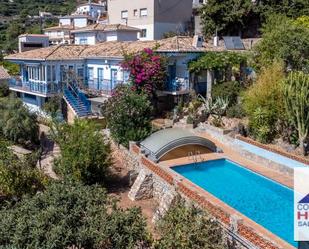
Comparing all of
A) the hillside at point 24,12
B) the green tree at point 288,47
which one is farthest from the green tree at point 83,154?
the hillside at point 24,12

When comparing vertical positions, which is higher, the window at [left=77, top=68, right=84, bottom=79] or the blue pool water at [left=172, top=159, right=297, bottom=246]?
the window at [left=77, top=68, right=84, bottom=79]

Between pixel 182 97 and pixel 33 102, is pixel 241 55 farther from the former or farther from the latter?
pixel 33 102

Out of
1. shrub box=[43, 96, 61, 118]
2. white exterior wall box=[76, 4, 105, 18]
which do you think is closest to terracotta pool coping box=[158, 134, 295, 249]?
shrub box=[43, 96, 61, 118]

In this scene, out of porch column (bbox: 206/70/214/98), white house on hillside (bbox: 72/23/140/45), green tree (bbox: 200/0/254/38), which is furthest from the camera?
green tree (bbox: 200/0/254/38)

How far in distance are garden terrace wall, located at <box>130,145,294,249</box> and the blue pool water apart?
201cm

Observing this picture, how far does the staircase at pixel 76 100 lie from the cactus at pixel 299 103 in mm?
18441

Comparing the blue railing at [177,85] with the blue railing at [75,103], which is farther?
the blue railing at [75,103]

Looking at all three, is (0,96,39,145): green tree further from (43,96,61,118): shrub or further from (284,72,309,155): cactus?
(284,72,309,155): cactus

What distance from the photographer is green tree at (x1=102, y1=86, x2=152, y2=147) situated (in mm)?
25725

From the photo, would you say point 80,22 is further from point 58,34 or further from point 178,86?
point 178,86

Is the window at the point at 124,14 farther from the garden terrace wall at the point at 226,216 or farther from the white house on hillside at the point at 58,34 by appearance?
the garden terrace wall at the point at 226,216

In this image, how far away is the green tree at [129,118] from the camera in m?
25.7

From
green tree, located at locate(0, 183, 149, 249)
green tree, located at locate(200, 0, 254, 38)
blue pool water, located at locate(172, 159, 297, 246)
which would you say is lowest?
blue pool water, located at locate(172, 159, 297, 246)

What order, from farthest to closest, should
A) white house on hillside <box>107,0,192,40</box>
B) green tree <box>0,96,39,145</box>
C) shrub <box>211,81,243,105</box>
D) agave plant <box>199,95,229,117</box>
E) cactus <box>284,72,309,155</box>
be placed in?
1. white house on hillside <box>107,0,192,40</box>
2. shrub <box>211,81,243,105</box>
3. agave plant <box>199,95,229,117</box>
4. green tree <box>0,96,39,145</box>
5. cactus <box>284,72,309,155</box>
